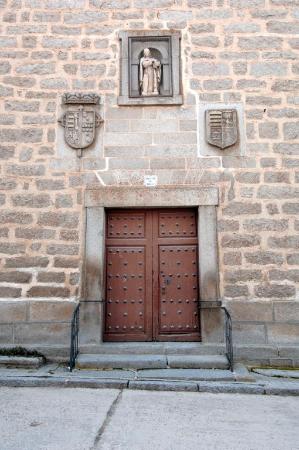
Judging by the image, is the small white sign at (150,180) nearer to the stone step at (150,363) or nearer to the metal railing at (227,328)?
the metal railing at (227,328)

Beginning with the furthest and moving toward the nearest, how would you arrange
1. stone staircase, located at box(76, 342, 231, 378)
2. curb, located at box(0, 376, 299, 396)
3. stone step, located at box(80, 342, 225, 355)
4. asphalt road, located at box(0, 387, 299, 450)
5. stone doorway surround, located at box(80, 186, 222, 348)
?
stone doorway surround, located at box(80, 186, 222, 348) → stone step, located at box(80, 342, 225, 355) → stone staircase, located at box(76, 342, 231, 378) → curb, located at box(0, 376, 299, 396) → asphalt road, located at box(0, 387, 299, 450)

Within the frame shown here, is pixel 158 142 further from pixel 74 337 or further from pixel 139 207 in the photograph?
pixel 74 337

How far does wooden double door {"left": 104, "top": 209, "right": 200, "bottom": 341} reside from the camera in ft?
17.8

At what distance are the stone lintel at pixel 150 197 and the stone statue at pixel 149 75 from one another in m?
1.45

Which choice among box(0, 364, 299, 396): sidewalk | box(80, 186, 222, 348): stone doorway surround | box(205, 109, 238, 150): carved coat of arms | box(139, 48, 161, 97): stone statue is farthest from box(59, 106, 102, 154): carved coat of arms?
box(0, 364, 299, 396): sidewalk

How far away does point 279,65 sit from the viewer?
574cm

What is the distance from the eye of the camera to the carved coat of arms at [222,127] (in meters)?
5.54

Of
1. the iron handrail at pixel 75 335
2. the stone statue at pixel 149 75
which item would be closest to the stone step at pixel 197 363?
the iron handrail at pixel 75 335

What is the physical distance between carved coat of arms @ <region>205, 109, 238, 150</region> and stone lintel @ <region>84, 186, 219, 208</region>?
26.8 inches

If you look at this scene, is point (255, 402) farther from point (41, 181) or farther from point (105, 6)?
point (105, 6)

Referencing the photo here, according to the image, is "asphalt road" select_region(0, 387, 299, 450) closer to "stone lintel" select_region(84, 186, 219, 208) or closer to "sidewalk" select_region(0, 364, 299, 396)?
"sidewalk" select_region(0, 364, 299, 396)

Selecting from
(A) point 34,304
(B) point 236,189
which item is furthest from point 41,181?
(B) point 236,189

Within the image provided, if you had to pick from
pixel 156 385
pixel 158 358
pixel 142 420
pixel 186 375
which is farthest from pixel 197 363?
pixel 142 420

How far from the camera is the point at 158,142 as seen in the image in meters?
5.64
